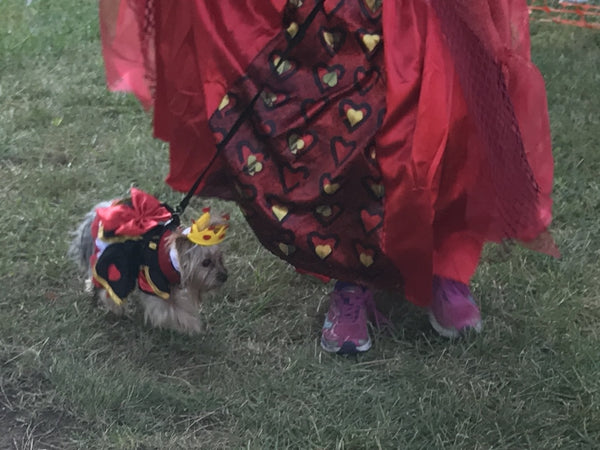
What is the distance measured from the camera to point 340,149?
1.86 m

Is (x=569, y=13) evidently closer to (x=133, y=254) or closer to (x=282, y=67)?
(x=282, y=67)

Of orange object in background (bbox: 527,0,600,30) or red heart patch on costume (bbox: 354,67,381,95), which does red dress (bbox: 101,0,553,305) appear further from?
orange object in background (bbox: 527,0,600,30)

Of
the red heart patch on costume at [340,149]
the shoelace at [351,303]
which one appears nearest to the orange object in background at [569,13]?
the shoelace at [351,303]

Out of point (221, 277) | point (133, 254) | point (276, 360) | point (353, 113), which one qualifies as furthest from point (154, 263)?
point (353, 113)

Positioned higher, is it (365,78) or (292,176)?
(365,78)

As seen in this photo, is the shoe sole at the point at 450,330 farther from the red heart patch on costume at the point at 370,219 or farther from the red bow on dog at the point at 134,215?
the red bow on dog at the point at 134,215

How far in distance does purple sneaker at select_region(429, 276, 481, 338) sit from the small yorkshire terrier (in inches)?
23.6

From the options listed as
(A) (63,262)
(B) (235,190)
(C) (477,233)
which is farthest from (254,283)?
(C) (477,233)

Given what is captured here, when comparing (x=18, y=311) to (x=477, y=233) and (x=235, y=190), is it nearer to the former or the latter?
(x=235, y=190)

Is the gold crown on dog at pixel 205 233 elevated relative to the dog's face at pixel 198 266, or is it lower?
elevated

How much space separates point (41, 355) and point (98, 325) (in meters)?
0.19

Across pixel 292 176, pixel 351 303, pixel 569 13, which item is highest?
pixel 292 176

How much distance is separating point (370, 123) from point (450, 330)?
2.24 feet

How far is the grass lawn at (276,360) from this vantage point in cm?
186
